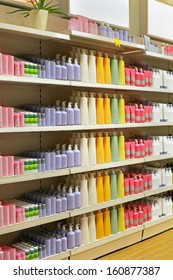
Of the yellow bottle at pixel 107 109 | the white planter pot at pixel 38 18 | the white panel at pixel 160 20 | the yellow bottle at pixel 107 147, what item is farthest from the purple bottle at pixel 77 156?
the white panel at pixel 160 20

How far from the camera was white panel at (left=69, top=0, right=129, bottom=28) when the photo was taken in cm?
441

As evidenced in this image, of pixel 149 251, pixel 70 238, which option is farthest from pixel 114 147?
pixel 149 251

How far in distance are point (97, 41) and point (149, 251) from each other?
235cm

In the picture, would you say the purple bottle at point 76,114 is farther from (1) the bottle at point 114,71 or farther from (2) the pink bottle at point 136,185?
(2) the pink bottle at point 136,185

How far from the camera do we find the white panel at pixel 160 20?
5.43 metres

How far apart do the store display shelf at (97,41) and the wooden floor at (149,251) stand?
2280 mm

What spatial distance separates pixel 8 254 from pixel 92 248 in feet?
3.51

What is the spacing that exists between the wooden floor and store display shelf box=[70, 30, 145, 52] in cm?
228

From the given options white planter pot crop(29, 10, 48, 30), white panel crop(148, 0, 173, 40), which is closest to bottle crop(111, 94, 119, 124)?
white planter pot crop(29, 10, 48, 30)

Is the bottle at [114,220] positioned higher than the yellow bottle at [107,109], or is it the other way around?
the yellow bottle at [107,109]

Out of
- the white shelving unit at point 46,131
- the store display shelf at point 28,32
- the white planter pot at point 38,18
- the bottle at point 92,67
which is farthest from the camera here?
the bottle at point 92,67

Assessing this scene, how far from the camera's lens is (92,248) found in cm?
427

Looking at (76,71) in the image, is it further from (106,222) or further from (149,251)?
(149,251)

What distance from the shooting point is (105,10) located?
4781mm
